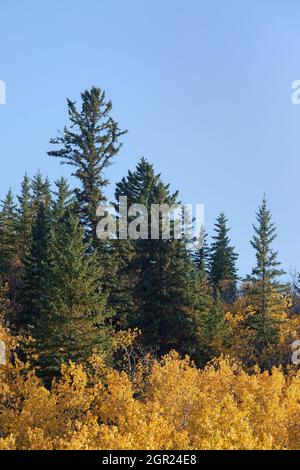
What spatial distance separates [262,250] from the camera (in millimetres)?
47219

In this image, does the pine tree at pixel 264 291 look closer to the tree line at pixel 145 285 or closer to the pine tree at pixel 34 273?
the tree line at pixel 145 285

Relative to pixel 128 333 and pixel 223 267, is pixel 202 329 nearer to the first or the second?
pixel 128 333

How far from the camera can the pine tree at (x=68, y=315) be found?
26.8m

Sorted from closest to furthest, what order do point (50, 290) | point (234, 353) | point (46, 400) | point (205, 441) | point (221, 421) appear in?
1. point (205, 441)
2. point (221, 421)
3. point (46, 400)
4. point (50, 290)
5. point (234, 353)

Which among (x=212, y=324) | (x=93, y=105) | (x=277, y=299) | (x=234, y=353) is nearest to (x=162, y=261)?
(x=212, y=324)

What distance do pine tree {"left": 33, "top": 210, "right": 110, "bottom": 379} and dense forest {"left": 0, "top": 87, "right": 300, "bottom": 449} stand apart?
7 centimetres

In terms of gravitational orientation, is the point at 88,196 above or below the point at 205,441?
above

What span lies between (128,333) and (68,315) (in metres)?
10.1

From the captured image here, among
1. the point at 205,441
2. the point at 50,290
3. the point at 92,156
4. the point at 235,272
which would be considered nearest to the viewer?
the point at 205,441

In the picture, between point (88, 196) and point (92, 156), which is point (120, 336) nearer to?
point (88, 196)

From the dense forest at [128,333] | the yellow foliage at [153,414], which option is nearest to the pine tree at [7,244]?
the dense forest at [128,333]

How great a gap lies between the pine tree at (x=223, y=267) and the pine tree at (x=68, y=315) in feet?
98.9

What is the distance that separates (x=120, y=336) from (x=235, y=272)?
27.3 m

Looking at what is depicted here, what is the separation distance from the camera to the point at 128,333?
1447 inches
